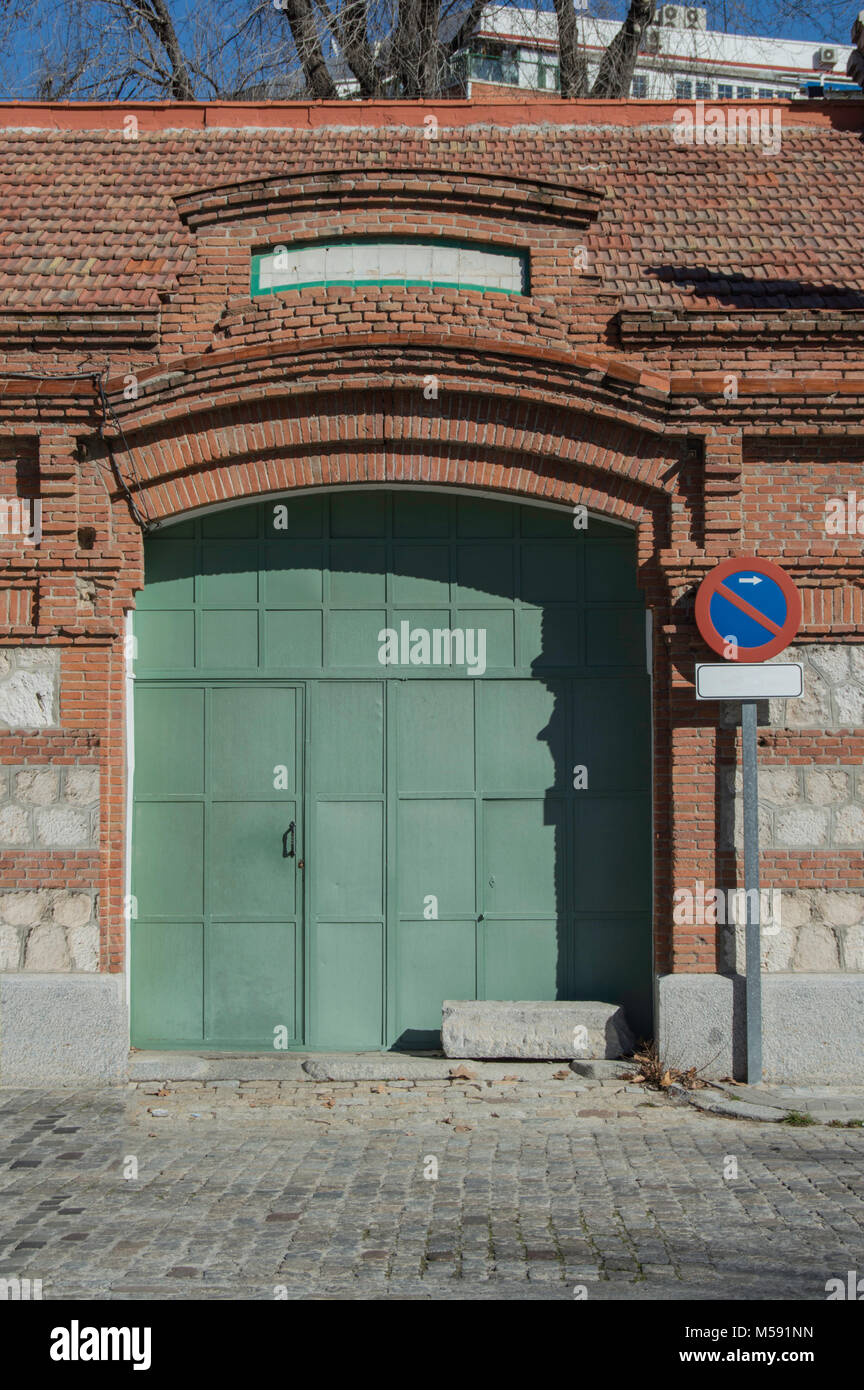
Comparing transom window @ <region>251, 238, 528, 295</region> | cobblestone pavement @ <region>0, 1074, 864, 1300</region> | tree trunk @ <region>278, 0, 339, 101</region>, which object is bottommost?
cobblestone pavement @ <region>0, 1074, 864, 1300</region>

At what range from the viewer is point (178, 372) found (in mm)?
8273

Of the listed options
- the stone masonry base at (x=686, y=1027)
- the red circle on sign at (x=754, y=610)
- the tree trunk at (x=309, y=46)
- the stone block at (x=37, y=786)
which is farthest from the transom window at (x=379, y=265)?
the tree trunk at (x=309, y=46)

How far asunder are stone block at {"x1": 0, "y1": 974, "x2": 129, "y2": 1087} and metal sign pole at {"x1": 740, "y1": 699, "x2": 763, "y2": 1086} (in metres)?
3.99

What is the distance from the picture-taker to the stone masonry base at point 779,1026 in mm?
7977

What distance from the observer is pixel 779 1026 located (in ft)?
26.2

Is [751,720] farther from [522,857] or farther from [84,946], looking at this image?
[84,946]

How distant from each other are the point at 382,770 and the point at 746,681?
2554 millimetres

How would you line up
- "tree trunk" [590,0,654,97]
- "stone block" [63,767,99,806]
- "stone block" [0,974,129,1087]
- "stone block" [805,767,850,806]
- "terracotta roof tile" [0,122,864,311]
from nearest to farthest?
"stone block" [0,974,129,1087] < "stone block" [805,767,850,806] < "stone block" [63,767,99,806] < "terracotta roof tile" [0,122,864,311] < "tree trunk" [590,0,654,97]

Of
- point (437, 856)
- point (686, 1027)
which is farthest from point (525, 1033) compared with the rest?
point (437, 856)

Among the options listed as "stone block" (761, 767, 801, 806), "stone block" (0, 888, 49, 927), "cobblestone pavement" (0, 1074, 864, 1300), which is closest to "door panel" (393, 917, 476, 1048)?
"cobblestone pavement" (0, 1074, 864, 1300)

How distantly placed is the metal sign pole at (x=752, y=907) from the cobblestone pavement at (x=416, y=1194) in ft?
2.19

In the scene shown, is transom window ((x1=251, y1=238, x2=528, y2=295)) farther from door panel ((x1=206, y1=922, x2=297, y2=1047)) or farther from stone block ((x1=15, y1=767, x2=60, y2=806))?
door panel ((x1=206, y1=922, x2=297, y2=1047))

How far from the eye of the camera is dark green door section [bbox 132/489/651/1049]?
28.5 feet

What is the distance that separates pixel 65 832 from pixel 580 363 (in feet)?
14.9
